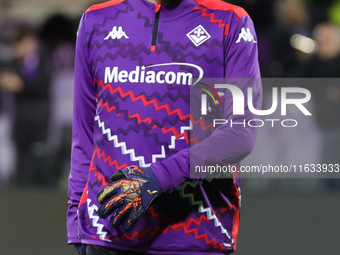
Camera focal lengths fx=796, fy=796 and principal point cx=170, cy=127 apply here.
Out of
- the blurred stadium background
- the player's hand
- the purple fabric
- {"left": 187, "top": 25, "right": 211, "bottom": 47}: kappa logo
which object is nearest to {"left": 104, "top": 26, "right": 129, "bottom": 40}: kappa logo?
the purple fabric

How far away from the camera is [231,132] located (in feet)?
8.40

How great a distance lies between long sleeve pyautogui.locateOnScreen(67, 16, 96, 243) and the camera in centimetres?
288

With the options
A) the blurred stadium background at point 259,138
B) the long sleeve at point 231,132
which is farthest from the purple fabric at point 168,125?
the blurred stadium background at point 259,138

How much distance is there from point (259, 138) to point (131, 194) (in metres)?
5.42

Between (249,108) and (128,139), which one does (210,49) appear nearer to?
(249,108)

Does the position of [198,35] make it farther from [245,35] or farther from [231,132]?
[231,132]

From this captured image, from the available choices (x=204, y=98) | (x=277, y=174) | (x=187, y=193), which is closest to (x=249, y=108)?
(x=204, y=98)

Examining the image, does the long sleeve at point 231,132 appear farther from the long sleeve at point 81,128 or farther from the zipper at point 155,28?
the long sleeve at point 81,128

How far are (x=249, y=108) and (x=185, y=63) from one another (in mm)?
268

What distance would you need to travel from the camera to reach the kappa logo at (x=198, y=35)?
8.77 feet

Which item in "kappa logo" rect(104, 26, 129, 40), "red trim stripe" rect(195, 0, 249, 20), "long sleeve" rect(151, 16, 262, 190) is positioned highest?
"red trim stripe" rect(195, 0, 249, 20)

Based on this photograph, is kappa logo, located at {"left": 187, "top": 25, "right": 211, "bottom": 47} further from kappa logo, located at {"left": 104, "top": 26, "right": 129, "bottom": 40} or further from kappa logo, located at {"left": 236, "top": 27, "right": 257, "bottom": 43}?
kappa logo, located at {"left": 104, "top": 26, "right": 129, "bottom": 40}

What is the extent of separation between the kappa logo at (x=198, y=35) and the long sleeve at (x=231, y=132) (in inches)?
3.0

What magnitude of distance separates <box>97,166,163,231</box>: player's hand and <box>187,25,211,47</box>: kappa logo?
0.47m
